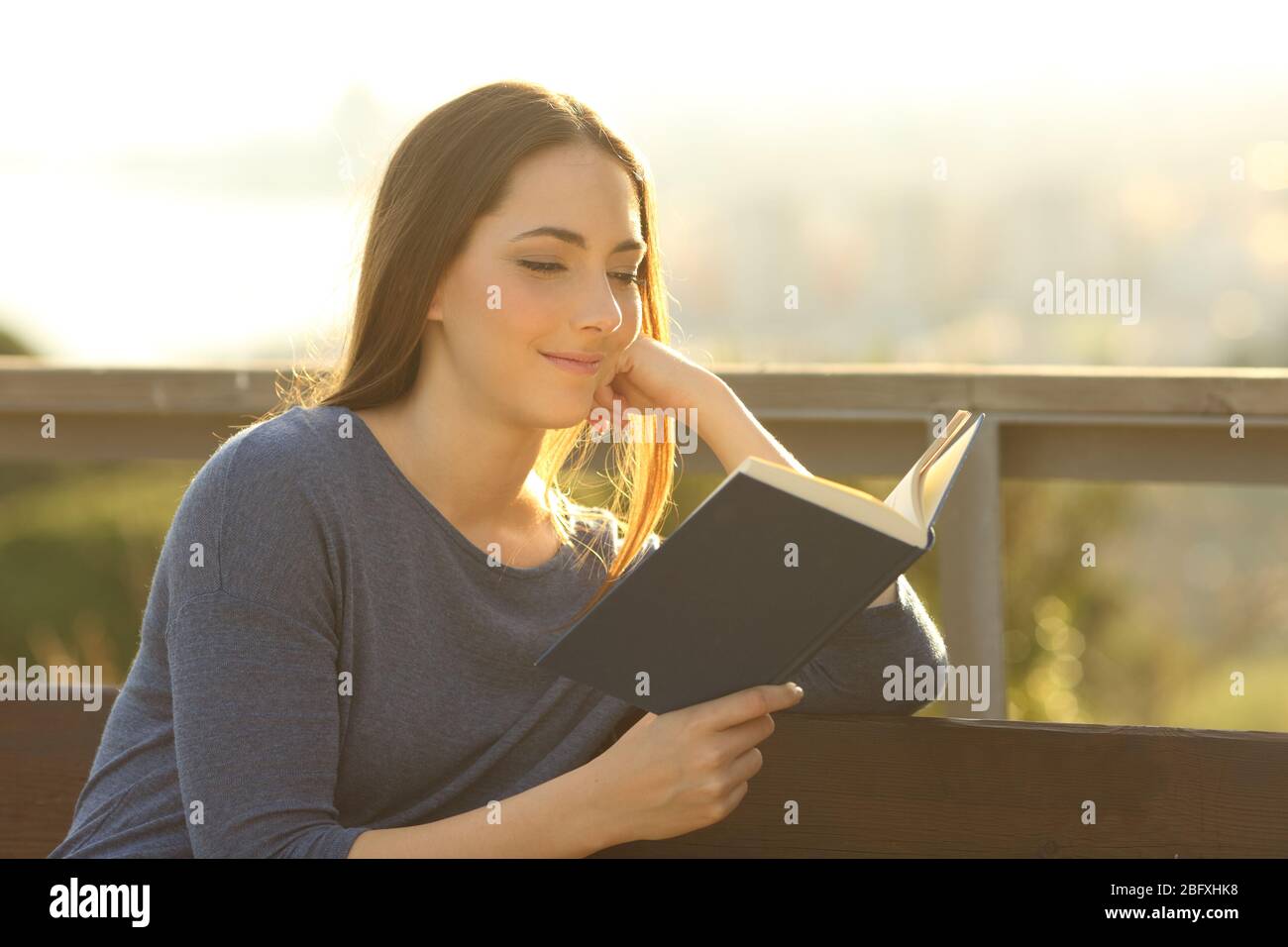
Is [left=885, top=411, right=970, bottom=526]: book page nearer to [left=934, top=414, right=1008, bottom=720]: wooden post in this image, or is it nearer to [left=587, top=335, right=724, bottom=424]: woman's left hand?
[left=587, top=335, right=724, bottom=424]: woman's left hand

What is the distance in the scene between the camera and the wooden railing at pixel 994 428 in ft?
7.90

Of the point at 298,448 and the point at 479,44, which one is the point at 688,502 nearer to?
the point at 479,44

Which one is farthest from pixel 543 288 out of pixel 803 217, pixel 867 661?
pixel 803 217

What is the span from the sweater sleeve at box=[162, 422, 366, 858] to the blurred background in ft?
1.44

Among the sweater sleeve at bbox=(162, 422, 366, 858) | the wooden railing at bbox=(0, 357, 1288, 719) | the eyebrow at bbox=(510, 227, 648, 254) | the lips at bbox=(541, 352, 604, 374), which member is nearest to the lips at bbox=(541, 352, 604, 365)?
the lips at bbox=(541, 352, 604, 374)

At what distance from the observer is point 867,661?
1.77 m

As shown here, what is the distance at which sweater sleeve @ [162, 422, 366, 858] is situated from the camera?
1410mm

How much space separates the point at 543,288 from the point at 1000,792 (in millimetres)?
778

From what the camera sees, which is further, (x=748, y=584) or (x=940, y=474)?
(x=940, y=474)

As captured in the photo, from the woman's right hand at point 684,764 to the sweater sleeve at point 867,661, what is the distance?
38cm

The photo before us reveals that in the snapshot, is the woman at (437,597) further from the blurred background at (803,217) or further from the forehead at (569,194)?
the blurred background at (803,217)

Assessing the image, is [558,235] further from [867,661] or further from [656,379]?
[867,661]
